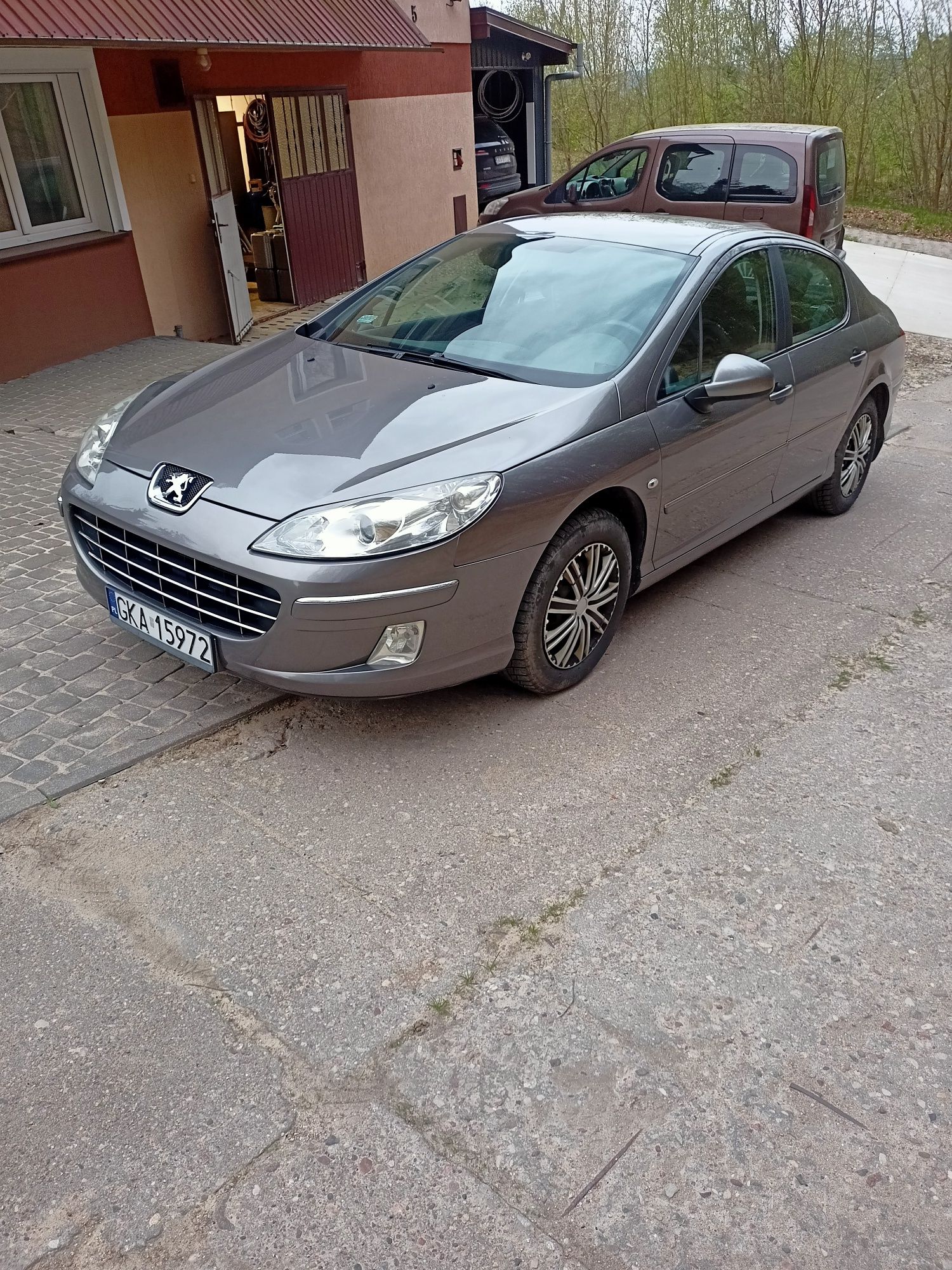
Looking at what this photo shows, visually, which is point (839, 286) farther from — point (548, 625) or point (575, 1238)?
point (575, 1238)

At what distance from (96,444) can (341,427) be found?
104cm

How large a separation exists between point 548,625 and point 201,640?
1230mm

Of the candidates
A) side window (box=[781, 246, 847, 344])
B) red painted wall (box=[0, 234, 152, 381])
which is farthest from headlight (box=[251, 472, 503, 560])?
red painted wall (box=[0, 234, 152, 381])

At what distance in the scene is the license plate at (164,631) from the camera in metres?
3.38

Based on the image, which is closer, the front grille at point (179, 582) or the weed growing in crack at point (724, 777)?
the front grille at point (179, 582)

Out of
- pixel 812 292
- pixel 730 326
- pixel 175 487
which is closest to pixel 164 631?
pixel 175 487

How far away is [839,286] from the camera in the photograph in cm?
535

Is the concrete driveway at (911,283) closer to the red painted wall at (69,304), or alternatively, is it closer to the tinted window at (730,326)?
the tinted window at (730,326)

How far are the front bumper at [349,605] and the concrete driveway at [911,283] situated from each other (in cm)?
896

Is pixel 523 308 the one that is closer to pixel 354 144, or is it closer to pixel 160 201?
pixel 160 201

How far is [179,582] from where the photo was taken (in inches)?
134

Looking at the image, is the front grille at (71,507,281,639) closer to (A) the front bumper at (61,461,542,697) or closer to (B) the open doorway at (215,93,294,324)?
(A) the front bumper at (61,461,542,697)

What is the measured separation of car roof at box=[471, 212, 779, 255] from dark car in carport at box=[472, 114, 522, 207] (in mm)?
11648

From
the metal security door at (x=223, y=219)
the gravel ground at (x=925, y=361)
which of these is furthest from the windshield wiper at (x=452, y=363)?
the metal security door at (x=223, y=219)
